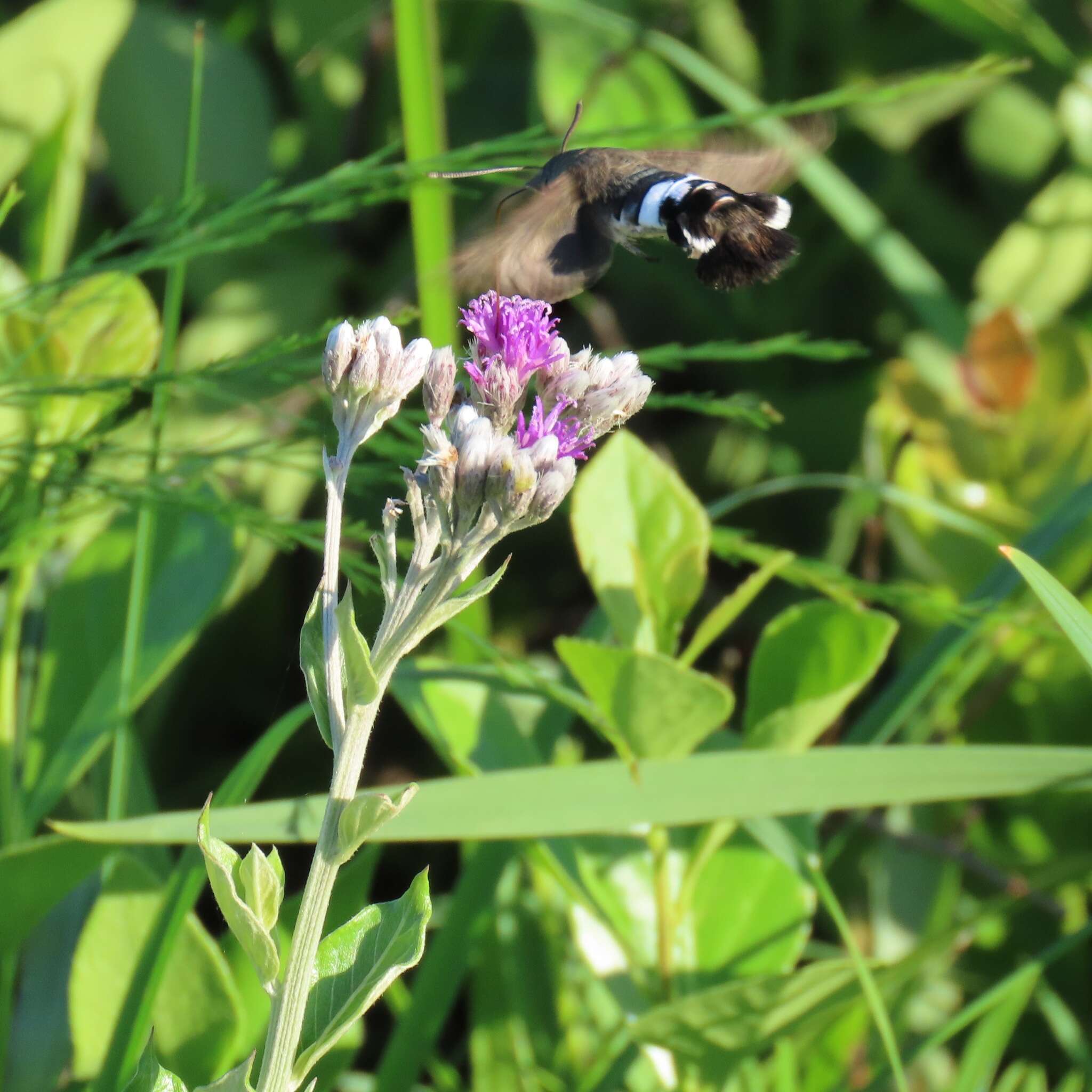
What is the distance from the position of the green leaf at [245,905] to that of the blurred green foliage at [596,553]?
0.18 meters

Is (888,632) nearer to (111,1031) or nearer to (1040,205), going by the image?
(111,1031)

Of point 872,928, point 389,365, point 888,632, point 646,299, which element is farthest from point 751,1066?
point 646,299

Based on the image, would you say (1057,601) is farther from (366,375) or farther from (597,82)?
(597,82)

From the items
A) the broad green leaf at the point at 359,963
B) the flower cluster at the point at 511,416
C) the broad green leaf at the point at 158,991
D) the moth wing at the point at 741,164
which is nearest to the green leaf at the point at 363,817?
the broad green leaf at the point at 359,963

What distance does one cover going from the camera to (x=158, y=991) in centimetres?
83

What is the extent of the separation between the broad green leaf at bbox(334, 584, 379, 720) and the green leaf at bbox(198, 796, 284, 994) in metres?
0.08

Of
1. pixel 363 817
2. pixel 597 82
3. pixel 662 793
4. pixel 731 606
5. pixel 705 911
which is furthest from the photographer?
pixel 597 82

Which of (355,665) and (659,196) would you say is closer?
(355,665)

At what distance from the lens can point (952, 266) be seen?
1.87 meters

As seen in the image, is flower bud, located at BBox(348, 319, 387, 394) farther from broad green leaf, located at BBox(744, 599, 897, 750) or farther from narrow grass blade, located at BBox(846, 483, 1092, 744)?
narrow grass blade, located at BBox(846, 483, 1092, 744)

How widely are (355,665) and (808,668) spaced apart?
1.55 feet

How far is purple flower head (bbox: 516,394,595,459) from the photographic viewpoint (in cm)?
65

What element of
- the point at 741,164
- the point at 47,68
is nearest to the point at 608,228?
the point at 741,164

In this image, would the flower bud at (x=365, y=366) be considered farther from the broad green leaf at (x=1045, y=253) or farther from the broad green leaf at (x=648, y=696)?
the broad green leaf at (x=1045, y=253)
